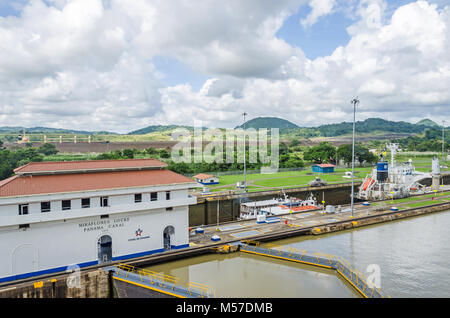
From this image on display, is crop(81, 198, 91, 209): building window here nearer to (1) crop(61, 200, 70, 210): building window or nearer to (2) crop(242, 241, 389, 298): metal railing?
(1) crop(61, 200, 70, 210): building window

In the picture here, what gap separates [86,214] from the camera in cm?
1997

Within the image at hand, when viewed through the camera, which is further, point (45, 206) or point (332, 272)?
point (332, 272)

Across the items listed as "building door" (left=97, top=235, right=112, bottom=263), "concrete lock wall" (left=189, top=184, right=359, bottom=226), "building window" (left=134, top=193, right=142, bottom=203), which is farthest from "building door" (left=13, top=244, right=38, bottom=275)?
"concrete lock wall" (left=189, top=184, right=359, bottom=226)

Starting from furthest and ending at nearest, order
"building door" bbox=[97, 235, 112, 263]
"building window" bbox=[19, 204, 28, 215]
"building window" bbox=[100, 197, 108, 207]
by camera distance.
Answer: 1. "building door" bbox=[97, 235, 112, 263]
2. "building window" bbox=[100, 197, 108, 207]
3. "building window" bbox=[19, 204, 28, 215]

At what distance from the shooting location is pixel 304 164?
283 feet

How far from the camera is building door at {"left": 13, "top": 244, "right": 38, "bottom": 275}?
18.1 meters

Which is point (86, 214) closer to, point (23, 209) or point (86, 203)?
point (86, 203)

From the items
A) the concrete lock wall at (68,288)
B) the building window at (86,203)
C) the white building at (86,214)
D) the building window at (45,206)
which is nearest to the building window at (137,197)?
the white building at (86,214)

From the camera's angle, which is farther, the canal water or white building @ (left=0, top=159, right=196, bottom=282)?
the canal water

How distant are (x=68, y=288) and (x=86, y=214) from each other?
4.55 m

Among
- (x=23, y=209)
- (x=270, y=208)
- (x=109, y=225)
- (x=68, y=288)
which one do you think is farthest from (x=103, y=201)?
(x=270, y=208)

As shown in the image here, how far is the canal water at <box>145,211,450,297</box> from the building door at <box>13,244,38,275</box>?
7.73 meters
